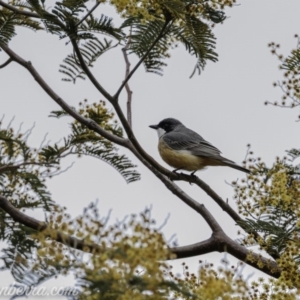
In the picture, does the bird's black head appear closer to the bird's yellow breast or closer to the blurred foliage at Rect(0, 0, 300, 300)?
the bird's yellow breast

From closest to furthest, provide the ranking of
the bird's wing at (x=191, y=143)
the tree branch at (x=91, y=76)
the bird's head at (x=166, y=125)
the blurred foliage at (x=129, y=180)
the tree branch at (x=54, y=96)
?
the blurred foliage at (x=129, y=180)
the tree branch at (x=91, y=76)
the tree branch at (x=54, y=96)
the bird's wing at (x=191, y=143)
the bird's head at (x=166, y=125)

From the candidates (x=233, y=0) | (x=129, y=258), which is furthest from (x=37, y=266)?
(x=233, y=0)

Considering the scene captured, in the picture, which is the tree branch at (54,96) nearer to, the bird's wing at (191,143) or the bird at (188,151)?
the bird at (188,151)

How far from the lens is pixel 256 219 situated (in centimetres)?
407

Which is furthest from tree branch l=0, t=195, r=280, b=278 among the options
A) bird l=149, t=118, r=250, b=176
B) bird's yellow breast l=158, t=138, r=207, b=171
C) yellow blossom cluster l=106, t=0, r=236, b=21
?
Result: bird's yellow breast l=158, t=138, r=207, b=171

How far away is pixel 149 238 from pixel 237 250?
Result: 257 cm

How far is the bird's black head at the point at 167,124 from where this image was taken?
9.31m

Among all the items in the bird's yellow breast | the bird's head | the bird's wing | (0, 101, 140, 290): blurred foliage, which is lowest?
(0, 101, 140, 290): blurred foliage

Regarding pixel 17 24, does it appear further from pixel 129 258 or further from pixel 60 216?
pixel 129 258

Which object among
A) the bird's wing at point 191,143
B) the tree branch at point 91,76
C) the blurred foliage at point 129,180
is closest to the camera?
the blurred foliage at point 129,180

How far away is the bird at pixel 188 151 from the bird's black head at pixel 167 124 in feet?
0.44

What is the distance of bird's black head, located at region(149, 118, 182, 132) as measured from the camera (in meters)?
9.31

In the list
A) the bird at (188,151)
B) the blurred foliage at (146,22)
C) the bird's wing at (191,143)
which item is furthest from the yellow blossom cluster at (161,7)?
the bird's wing at (191,143)

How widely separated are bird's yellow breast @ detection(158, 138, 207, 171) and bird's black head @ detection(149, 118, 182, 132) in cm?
82
